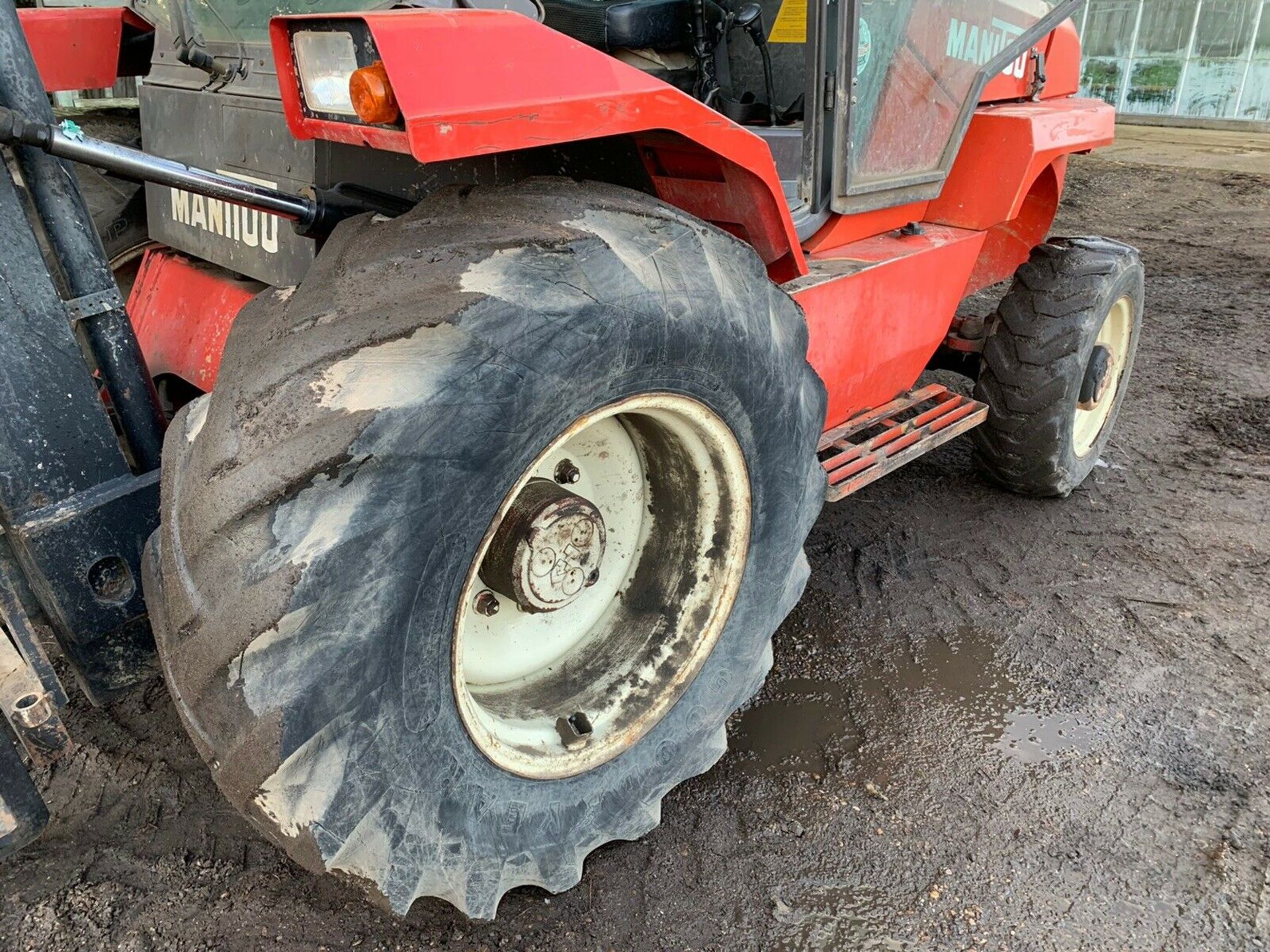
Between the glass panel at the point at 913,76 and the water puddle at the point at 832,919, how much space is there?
1.72m

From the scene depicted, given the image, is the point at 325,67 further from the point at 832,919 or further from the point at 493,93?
the point at 832,919

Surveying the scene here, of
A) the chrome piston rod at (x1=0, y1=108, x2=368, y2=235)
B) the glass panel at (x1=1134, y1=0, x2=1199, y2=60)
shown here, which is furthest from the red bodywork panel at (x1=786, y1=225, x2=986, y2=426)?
the glass panel at (x1=1134, y1=0, x2=1199, y2=60)

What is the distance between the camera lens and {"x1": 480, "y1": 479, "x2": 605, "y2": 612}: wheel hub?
1.75 metres

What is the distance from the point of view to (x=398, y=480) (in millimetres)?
1357

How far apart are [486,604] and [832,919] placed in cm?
96

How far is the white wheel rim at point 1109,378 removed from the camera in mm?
3678

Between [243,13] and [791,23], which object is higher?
[243,13]

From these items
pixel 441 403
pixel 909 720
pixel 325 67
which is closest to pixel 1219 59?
pixel 909 720

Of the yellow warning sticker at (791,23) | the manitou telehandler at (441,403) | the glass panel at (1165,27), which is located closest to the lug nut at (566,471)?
the manitou telehandler at (441,403)

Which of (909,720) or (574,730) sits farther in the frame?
(909,720)

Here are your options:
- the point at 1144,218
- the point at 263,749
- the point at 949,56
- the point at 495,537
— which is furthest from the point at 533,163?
the point at 1144,218

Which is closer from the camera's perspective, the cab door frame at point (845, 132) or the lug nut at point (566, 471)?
the lug nut at point (566, 471)

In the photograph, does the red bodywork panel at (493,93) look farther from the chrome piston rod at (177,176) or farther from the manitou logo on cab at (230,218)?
the manitou logo on cab at (230,218)

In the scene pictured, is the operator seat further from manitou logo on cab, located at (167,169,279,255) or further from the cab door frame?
manitou logo on cab, located at (167,169,279,255)
